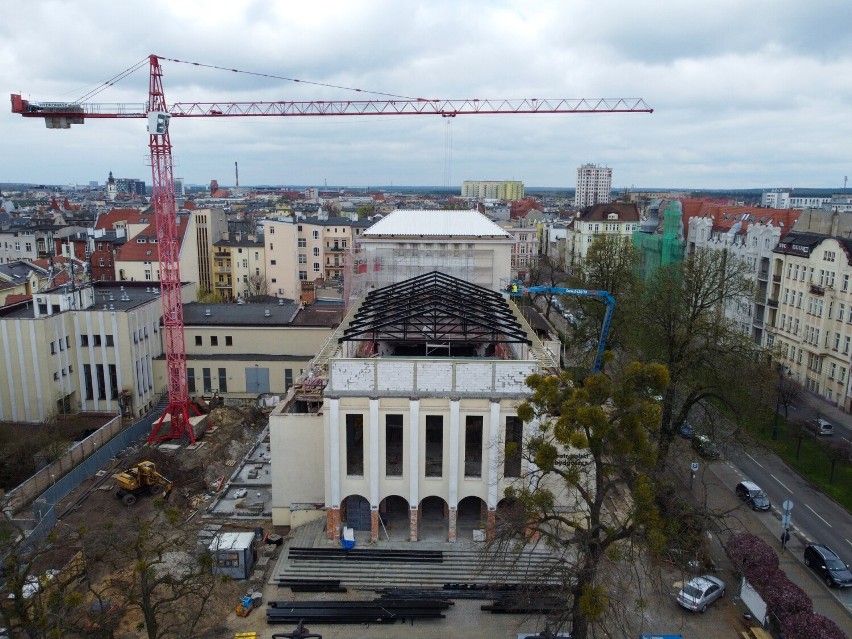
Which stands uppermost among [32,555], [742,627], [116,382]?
[32,555]

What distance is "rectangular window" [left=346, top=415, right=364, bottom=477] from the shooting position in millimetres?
23797

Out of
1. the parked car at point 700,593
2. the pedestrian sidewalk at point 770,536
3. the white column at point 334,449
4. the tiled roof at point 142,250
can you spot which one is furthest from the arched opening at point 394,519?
the tiled roof at point 142,250

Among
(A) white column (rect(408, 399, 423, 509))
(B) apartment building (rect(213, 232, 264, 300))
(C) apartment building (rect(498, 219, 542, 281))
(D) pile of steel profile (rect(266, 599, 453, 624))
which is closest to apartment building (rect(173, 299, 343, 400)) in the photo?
(A) white column (rect(408, 399, 423, 509))

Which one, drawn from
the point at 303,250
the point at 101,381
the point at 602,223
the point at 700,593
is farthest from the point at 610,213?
the point at 700,593

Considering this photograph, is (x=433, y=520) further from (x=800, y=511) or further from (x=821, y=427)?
(x=821, y=427)

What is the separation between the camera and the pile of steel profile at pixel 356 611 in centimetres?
2044

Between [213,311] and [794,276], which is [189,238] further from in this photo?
[794,276]

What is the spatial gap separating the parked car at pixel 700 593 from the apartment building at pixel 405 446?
21.7 feet

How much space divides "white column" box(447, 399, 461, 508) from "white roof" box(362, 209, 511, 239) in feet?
65.2

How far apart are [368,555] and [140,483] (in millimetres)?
11952

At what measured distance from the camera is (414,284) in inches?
1363

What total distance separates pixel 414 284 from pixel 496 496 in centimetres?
1434

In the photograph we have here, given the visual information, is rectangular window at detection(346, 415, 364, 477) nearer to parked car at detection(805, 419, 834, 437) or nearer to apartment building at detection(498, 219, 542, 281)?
parked car at detection(805, 419, 834, 437)

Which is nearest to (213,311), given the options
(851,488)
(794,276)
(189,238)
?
(189,238)
